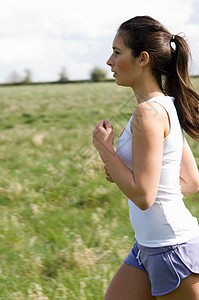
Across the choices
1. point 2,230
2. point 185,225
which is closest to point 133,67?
point 185,225

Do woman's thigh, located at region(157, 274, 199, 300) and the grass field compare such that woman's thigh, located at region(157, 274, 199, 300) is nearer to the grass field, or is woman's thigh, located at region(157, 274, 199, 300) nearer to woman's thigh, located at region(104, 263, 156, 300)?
woman's thigh, located at region(104, 263, 156, 300)

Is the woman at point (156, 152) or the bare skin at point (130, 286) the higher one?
the woman at point (156, 152)

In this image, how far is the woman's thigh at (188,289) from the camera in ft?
7.59

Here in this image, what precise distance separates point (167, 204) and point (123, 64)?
2.64 ft

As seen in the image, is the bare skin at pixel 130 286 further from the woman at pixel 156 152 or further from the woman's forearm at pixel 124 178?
the woman's forearm at pixel 124 178

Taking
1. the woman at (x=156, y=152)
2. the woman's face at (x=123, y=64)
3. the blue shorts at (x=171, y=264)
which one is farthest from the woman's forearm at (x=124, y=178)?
the woman's face at (x=123, y=64)

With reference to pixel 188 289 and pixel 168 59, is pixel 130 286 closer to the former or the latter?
pixel 188 289

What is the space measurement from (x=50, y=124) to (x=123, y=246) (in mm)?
10516


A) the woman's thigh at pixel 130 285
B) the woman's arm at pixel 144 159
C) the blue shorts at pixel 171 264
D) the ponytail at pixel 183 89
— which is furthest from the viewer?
the woman's thigh at pixel 130 285

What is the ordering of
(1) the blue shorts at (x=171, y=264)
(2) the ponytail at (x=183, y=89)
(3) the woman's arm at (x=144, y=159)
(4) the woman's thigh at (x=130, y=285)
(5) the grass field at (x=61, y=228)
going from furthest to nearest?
(5) the grass field at (x=61, y=228) → (4) the woman's thigh at (x=130, y=285) → (2) the ponytail at (x=183, y=89) → (1) the blue shorts at (x=171, y=264) → (3) the woman's arm at (x=144, y=159)

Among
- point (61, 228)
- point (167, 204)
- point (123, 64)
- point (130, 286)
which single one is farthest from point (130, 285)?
point (61, 228)

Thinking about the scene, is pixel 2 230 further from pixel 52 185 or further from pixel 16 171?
pixel 16 171

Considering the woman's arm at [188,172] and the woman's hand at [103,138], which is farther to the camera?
the woman's arm at [188,172]

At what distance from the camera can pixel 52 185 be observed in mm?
3156
